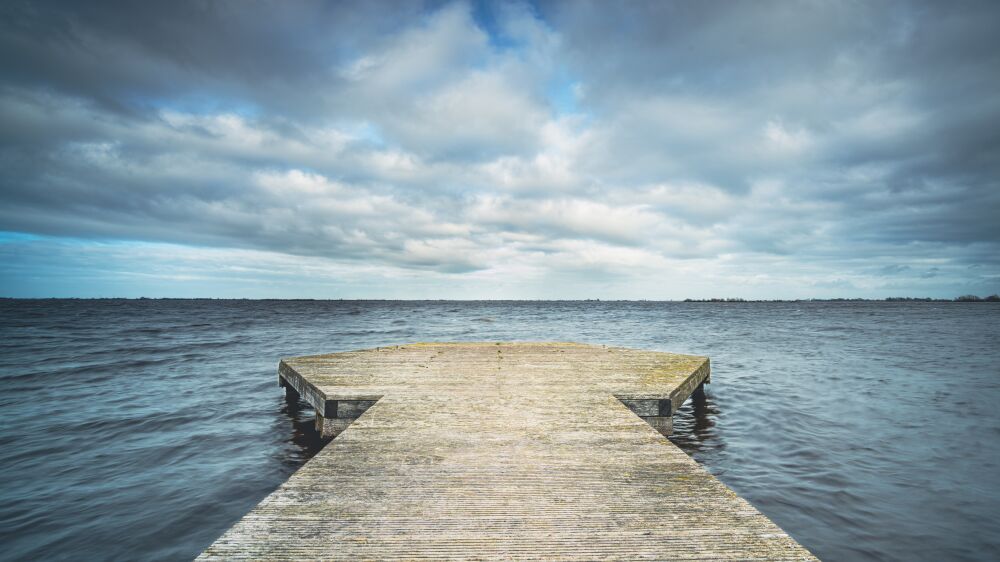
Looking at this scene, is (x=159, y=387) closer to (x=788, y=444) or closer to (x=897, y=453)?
(x=788, y=444)

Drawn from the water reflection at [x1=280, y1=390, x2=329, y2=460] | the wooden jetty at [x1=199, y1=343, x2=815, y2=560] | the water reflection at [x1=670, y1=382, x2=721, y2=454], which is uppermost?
the wooden jetty at [x1=199, y1=343, x2=815, y2=560]

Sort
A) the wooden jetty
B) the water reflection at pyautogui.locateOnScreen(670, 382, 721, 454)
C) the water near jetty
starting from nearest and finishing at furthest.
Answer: the wooden jetty → the water near jetty → the water reflection at pyautogui.locateOnScreen(670, 382, 721, 454)

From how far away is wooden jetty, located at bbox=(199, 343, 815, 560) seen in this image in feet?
8.47

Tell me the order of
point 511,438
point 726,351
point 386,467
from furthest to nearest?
point 726,351, point 511,438, point 386,467

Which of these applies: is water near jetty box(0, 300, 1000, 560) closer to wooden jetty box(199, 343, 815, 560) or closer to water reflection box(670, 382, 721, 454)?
water reflection box(670, 382, 721, 454)

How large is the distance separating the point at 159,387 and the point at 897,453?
17.6 metres

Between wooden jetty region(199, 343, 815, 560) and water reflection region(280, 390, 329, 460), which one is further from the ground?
wooden jetty region(199, 343, 815, 560)

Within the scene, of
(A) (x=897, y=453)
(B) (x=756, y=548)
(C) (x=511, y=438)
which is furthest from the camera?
(A) (x=897, y=453)

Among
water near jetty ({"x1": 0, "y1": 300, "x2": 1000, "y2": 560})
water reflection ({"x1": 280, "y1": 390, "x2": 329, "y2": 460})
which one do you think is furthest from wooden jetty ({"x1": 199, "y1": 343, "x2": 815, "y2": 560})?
water near jetty ({"x1": 0, "y1": 300, "x2": 1000, "y2": 560})

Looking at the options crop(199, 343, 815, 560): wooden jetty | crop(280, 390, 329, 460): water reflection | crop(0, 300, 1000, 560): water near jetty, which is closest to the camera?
crop(199, 343, 815, 560): wooden jetty

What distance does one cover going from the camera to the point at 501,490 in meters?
3.36

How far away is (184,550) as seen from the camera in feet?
15.8

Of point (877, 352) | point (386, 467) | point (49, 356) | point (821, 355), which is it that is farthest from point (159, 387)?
point (877, 352)

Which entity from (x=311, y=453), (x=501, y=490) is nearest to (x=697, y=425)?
(x=501, y=490)
